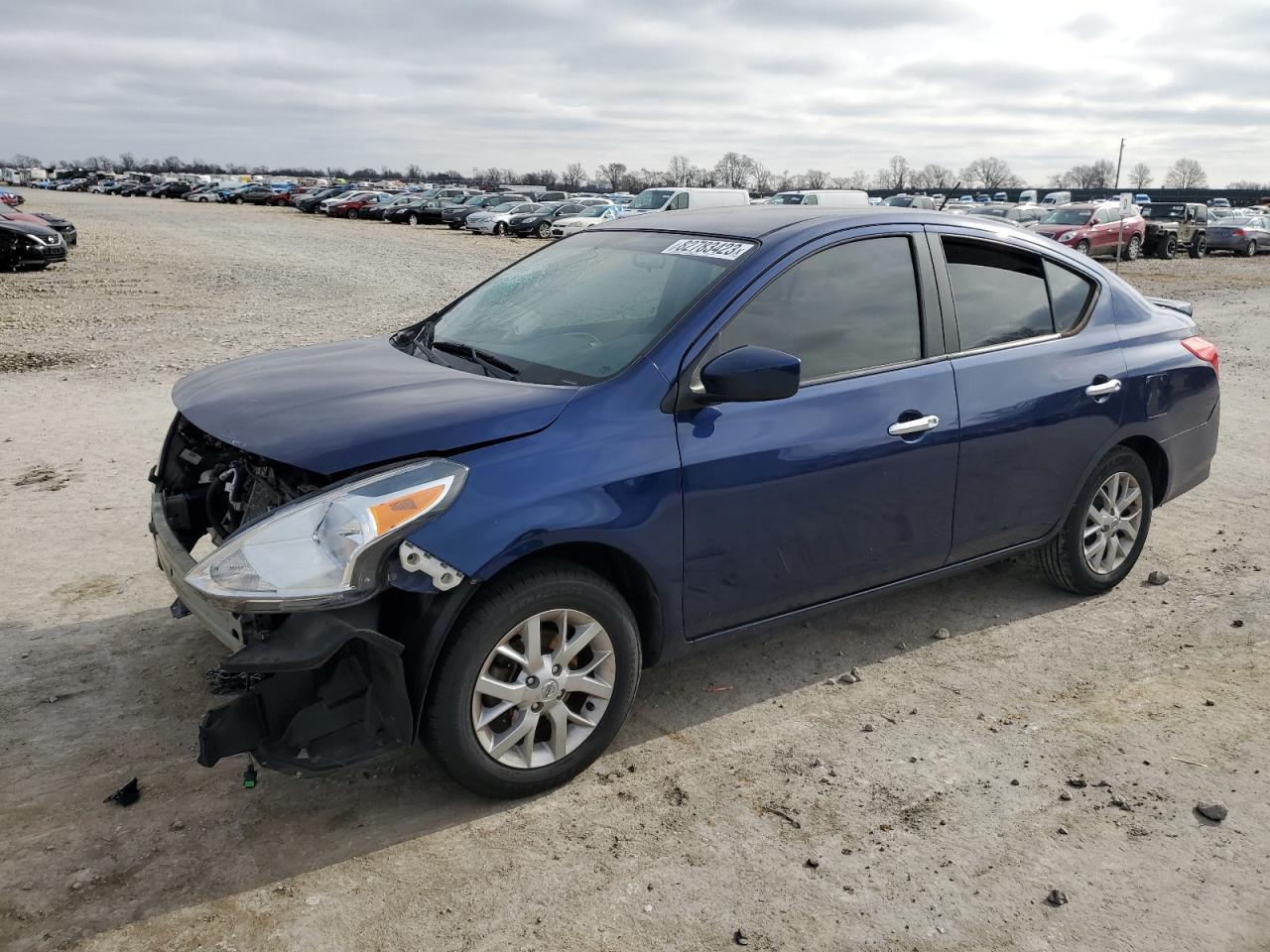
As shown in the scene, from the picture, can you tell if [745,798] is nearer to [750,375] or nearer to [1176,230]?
[750,375]

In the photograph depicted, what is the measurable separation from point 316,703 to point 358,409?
0.92 metres

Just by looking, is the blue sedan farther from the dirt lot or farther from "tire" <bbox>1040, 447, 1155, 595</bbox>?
the dirt lot

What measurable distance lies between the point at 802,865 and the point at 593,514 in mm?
1208

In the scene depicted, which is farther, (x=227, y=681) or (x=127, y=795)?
(x=227, y=681)

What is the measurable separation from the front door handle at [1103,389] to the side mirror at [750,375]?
1919 mm

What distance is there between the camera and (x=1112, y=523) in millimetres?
5012

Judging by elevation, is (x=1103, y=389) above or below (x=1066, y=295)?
below

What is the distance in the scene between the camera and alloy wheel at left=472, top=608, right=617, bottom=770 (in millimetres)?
3150

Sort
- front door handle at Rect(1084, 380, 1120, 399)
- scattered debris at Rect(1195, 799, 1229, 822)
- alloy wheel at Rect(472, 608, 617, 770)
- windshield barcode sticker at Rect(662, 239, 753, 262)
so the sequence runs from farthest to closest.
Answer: front door handle at Rect(1084, 380, 1120, 399) → windshield barcode sticker at Rect(662, 239, 753, 262) → scattered debris at Rect(1195, 799, 1229, 822) → alloy wheel at Rect(472, 608, 617, 770)

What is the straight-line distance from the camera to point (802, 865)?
9.93 feet

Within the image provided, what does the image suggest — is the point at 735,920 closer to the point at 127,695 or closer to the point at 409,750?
the point at 409,750

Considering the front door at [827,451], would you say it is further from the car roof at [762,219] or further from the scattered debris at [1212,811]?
the scattered debris at [1212,811]

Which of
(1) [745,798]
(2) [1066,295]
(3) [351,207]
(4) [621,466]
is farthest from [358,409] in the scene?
(3) [351,207]

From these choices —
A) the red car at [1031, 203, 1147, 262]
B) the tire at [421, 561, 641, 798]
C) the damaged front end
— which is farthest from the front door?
the red car at [1031, 203, 1147, 262]
